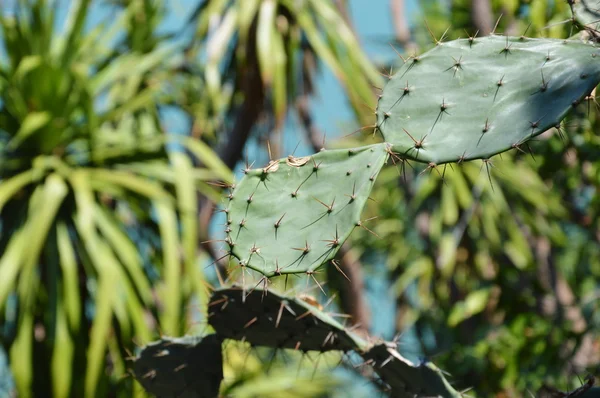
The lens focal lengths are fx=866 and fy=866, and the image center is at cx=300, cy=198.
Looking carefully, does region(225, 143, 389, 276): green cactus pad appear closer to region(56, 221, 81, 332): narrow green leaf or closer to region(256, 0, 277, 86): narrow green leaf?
region(56, 221, 81, 332): narrow green leaf

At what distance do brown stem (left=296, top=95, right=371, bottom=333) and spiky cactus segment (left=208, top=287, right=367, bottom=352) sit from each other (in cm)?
181

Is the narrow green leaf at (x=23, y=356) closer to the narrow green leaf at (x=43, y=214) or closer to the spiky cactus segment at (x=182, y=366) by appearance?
the narrow green leaf at (x=43, y=214)

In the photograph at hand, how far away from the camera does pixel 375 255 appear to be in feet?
17.1

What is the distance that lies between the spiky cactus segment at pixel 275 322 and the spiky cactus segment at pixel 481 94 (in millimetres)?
275

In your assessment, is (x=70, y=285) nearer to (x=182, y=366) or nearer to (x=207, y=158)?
(x=207, y=158)

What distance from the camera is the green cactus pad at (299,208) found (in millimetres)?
1121

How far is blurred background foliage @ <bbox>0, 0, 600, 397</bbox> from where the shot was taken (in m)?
2.45

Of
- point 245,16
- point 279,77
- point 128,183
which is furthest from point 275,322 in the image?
point 245,16

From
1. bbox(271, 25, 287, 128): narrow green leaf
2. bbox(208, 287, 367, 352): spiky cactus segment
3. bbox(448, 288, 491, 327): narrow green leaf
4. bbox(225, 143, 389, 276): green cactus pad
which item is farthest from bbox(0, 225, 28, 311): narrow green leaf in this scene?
bbox(225, 143, 389, 276): green cactus pad

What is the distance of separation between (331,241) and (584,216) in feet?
6.73

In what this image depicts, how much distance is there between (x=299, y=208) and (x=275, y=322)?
0.20 m

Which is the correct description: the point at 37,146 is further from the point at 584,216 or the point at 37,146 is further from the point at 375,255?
the point at 375,255

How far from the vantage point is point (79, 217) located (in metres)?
A: 2.80

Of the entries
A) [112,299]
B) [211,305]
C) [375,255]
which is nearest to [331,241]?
[211,305]
